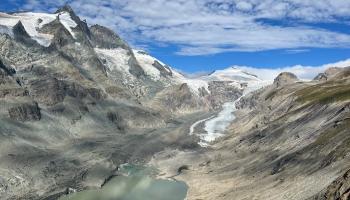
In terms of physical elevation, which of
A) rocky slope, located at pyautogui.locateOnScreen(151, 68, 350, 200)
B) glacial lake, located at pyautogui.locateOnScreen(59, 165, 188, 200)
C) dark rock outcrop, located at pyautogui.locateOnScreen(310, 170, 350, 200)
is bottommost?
glacial lake, located at pyautogui.locateOnScreen(59, 165, 188, 200)

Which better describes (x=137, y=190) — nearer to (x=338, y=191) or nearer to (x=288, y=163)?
(x=288, y=163)

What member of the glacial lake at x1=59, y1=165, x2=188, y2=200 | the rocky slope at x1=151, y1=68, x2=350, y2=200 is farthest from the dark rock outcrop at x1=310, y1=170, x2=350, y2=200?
the glacial lake at x1=59, y1=165, x2=188, y2=200

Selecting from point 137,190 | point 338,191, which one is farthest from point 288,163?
point 338,191

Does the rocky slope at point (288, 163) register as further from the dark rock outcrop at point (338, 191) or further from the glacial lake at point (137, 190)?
the glacial lake at point (137, 190)

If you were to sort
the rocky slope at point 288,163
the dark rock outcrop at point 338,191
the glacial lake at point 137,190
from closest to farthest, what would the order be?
the dark rock outcrop at point 338,191
the rocky slope at point 288,163
the glacial lake at point 137,190

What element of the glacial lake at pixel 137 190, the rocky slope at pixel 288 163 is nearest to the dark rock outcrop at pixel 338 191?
the rocky slope at pixel 288 163

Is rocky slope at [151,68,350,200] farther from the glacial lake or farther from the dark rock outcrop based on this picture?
the glacial lake

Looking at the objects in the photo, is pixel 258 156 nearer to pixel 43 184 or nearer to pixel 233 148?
pixel 233 148

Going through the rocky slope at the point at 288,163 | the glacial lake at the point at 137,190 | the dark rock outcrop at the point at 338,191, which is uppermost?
the dark rock outcrop at the point at 338,191

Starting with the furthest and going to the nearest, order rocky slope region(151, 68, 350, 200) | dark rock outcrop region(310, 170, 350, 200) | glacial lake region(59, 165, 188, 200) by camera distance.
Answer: glacial lake region(59, 165, 188, 200), rocky slope region(151, 68, 350, 200), dark rock outcrop region(310, 170, 350, 200)
